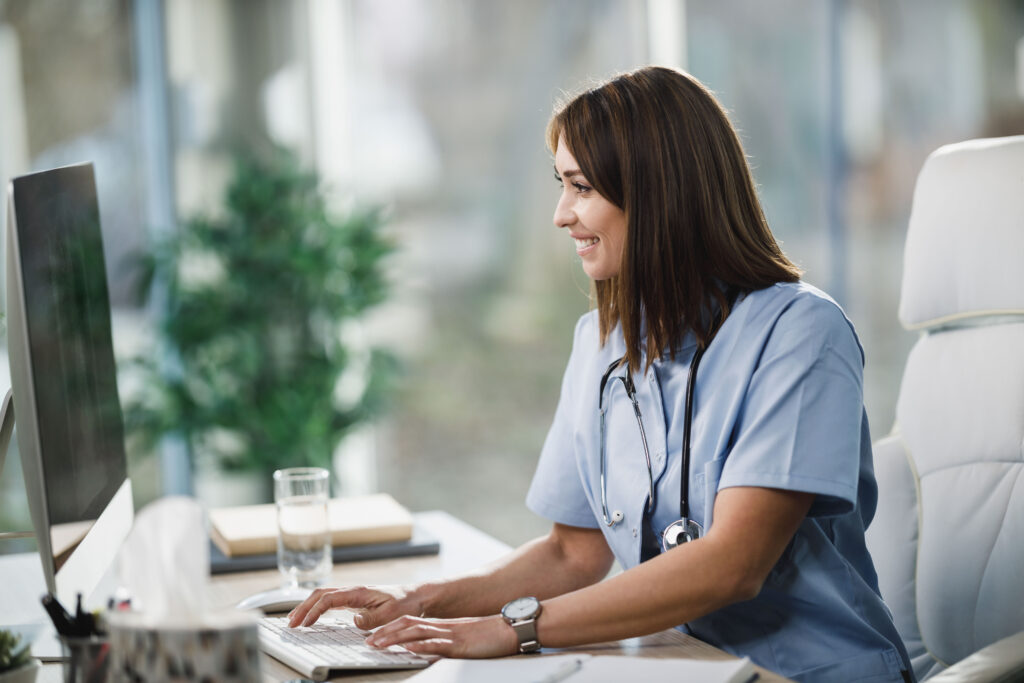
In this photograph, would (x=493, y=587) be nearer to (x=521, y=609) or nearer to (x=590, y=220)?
(x=521, y=609)

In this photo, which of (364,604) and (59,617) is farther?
(364,604)

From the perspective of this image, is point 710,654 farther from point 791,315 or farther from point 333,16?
point 333,16

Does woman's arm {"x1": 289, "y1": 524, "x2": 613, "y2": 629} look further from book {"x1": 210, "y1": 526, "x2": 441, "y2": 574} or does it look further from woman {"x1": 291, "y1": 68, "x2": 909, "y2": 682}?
book {"x1": 210, "y1": 526, "x2": 441, "y2": 574}

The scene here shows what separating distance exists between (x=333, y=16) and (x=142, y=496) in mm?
1798

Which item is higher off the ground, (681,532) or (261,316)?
(261,316)

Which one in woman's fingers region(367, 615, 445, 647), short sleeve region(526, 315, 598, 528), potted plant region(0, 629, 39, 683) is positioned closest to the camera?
potted plant region(0, 629, 39, 683)

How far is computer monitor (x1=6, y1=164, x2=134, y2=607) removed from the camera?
2.97ft

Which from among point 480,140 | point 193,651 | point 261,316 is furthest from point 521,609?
point 480,140

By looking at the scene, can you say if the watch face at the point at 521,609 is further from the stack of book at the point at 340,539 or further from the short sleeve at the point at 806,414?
the stack of book at the point at 340,539

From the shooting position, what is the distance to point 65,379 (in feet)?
3.35

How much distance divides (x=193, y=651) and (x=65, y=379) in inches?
16.8

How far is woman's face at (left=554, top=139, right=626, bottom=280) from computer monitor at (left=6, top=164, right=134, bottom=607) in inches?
23.6

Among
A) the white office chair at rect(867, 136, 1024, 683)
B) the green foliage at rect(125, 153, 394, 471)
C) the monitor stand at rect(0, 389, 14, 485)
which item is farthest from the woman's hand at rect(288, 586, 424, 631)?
the green foliage at rect(125, 153, 394, 471)

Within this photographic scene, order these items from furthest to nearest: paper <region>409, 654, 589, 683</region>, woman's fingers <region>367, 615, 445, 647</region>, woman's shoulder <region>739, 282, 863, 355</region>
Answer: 1. woman's shoulder <region>739, 282, 863, 355</region>
2. woman's fingers <region>367, 615, 445, 647</region>
3. paper <region>409, 654, 589, 683</region>
